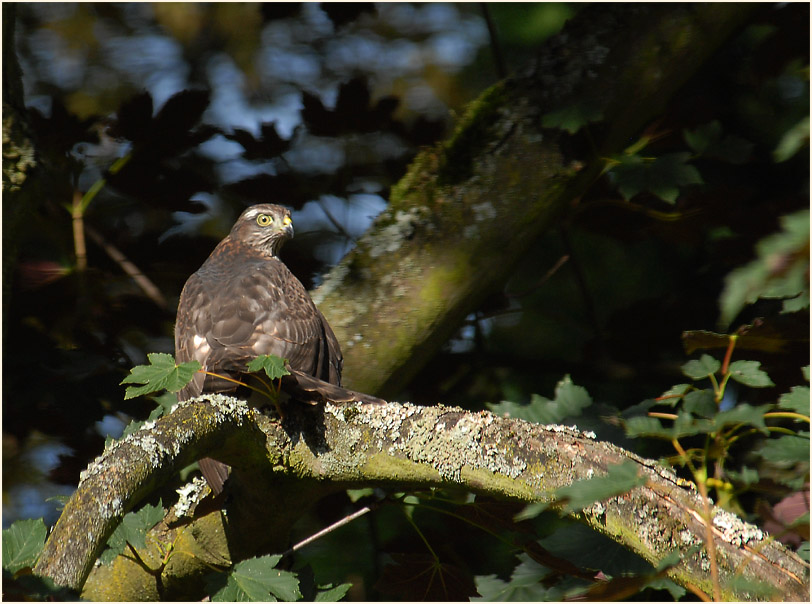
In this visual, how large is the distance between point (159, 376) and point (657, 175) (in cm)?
180

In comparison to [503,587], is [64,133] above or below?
above

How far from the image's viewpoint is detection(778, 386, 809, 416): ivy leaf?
Result: 1.44 m

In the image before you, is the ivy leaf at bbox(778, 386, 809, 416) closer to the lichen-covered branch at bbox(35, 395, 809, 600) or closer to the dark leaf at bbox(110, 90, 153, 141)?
the lichen-covered branch at bbox(35, 395, 809, 600)

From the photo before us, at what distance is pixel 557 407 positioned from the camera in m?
2.29

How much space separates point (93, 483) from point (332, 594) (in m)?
0.71

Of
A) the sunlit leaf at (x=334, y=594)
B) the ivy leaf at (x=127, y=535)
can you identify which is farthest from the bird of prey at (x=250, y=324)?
the sunlit leaf at (x=334, y=594)

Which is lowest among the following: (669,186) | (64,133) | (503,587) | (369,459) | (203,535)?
(503,587)

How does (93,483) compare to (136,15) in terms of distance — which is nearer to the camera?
(93,483)

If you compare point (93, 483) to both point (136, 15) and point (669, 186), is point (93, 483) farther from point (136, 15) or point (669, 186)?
point (136, 15)

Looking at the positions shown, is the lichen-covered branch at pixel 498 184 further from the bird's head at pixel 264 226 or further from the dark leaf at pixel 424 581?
the dark leaf at pixel 424 581

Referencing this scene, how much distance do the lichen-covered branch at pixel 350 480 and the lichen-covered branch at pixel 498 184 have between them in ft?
2.29

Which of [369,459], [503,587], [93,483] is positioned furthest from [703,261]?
[93,483]

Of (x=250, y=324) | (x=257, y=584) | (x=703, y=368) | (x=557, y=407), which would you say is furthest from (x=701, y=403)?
(x=250, y=324)

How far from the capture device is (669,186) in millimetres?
2484
